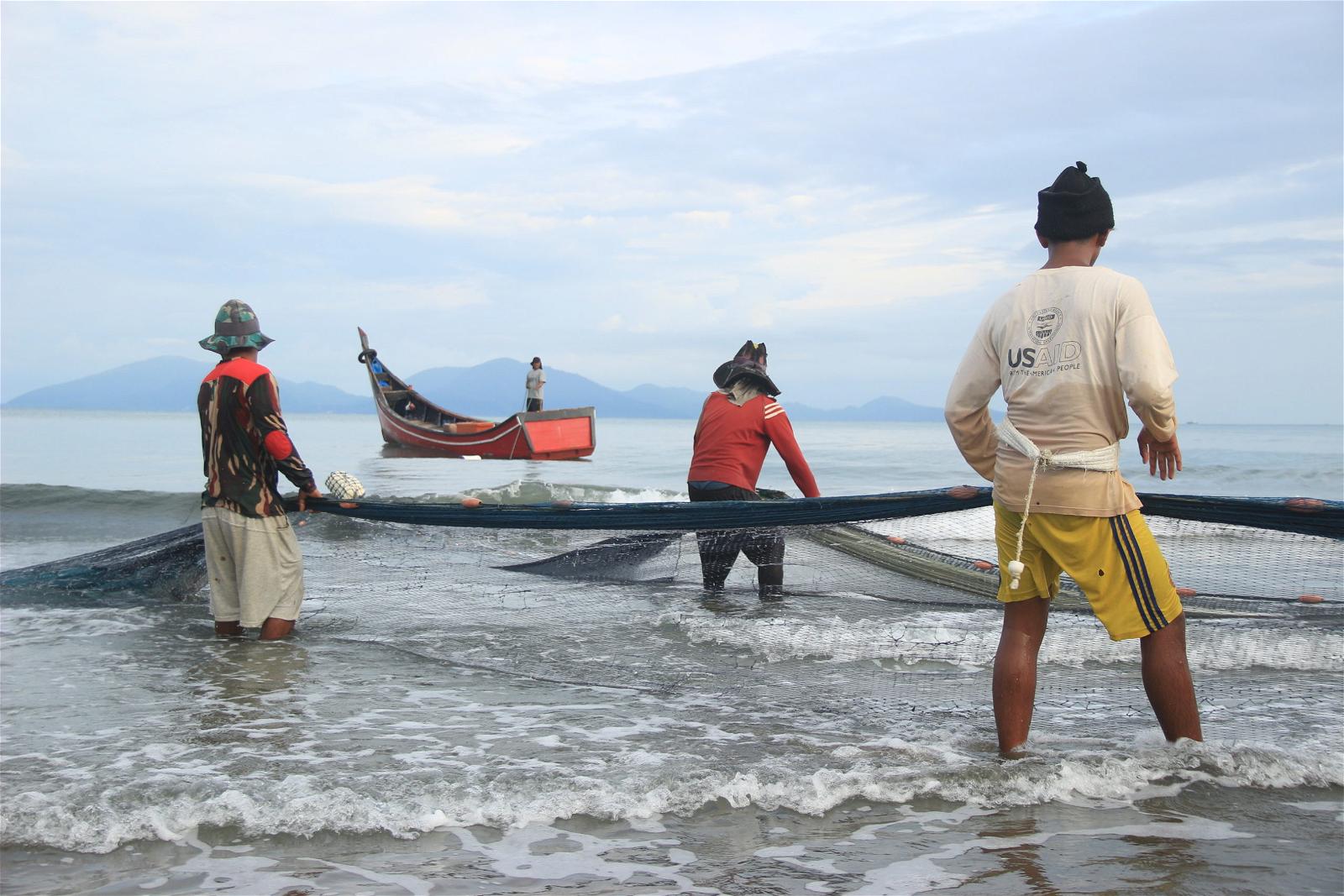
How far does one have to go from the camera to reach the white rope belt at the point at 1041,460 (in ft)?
10.2

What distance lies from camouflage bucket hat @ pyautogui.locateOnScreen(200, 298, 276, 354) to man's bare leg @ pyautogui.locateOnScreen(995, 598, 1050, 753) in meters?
3.83

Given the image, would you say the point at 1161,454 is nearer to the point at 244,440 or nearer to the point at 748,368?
the point at 748,368

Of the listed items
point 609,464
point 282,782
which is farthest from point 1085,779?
point 609,464

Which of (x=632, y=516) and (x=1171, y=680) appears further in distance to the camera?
(x=632, y=516)

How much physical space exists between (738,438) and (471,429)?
23.7 m

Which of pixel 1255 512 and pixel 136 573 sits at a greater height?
pixel 1255 512

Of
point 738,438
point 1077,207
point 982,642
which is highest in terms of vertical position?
point 1077,207

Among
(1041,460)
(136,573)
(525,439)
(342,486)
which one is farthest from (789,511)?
(525,439)

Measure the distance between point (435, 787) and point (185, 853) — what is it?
2.35ft

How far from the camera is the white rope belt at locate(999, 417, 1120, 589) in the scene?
3.11 m

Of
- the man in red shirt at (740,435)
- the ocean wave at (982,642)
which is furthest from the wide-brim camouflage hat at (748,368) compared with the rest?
the ocean wave at (982,642)

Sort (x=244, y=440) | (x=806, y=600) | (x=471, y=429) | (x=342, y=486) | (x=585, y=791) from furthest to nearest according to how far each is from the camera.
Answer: (x=471, y=429) < (x=342, y=486) < (x=806, y=600) < (x=244, y=440) < (x=585, y=791)

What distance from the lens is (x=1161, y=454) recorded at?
315 centimetres

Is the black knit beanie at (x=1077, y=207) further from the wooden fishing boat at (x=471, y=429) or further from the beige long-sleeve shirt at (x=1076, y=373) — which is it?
the wooden fishing boat at (x=471, y=429)
